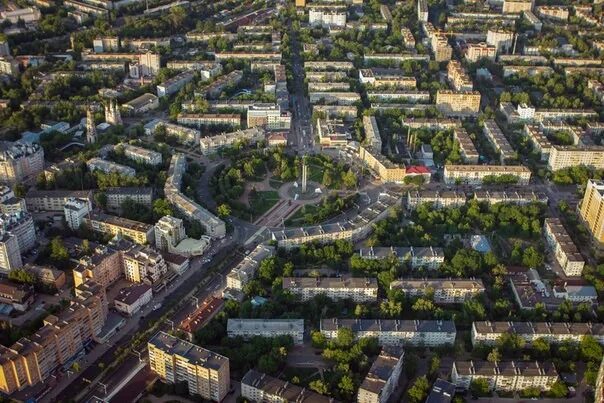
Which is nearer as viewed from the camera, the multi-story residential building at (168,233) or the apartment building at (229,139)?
the multi-story residential building at (168,233)

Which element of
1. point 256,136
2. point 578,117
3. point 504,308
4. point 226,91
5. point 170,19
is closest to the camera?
point 504,308

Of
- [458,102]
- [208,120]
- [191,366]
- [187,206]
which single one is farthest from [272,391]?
[458,102]

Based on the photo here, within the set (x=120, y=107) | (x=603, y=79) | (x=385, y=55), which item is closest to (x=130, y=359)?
(x=120, y=107)

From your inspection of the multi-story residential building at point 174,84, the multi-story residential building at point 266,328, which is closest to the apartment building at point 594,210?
the multi-story residential building at point 266,328

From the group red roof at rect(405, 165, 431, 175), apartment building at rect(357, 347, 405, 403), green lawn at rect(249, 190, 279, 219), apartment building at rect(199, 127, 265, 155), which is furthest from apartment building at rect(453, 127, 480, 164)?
apartment building at rect(357, 347, 405, 403)

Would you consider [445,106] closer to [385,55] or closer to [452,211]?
[385,55]

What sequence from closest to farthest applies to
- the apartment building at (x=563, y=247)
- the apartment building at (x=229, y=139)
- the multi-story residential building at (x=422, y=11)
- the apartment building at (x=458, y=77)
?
1. the apartment building at (x=563, y=247)
2. the apartment building at (x=229, y=139)
3. the apartment building at (x=458, y=77)
4. the multi-story residential building at (x=422, y=11)

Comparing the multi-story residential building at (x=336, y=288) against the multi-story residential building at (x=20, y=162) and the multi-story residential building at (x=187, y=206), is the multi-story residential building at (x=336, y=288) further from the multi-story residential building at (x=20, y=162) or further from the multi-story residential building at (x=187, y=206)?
the multi-story residential building at (x=20, y=162)
